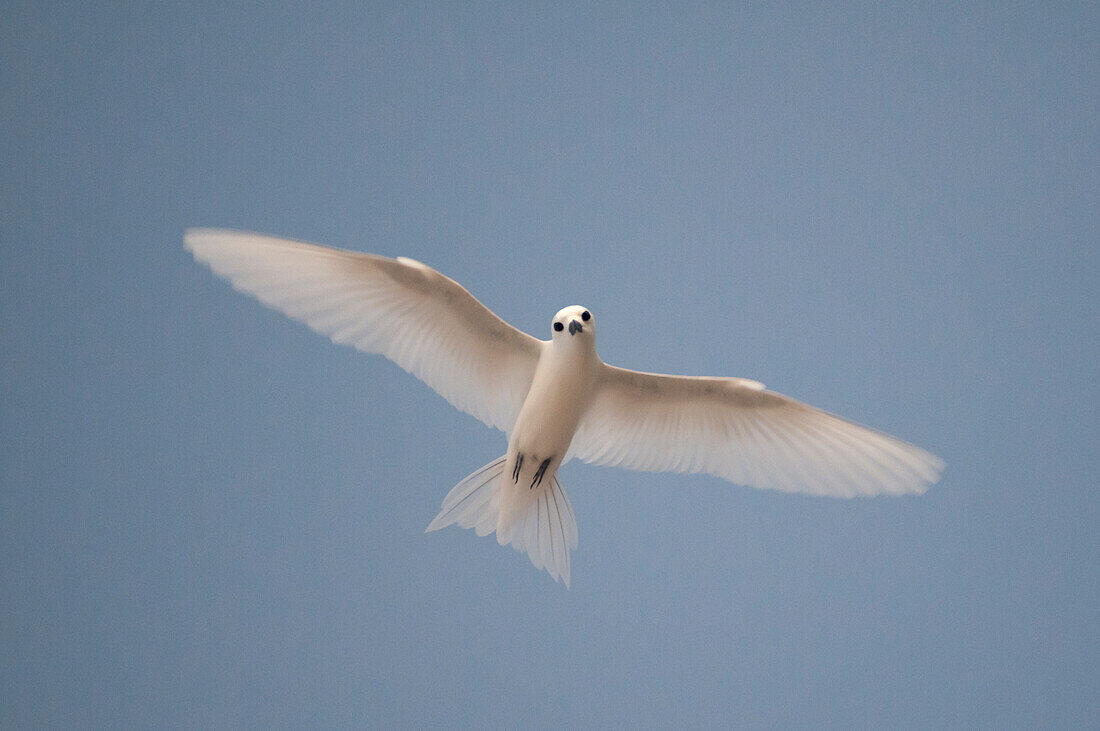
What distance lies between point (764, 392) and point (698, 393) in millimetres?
288

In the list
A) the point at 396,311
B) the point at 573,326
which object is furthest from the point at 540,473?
the point at 396,311

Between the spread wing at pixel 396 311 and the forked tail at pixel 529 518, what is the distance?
30cm

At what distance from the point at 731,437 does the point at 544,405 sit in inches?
38.2

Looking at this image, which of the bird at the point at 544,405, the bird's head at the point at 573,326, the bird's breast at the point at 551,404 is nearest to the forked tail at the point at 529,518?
the bird at the point at 544,405

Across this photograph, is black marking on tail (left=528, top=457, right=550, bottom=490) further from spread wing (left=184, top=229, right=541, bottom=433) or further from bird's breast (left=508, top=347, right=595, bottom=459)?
spread wing (left=184, top=229, right=541, bottom=433)

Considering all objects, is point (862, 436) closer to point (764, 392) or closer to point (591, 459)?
point (764, 392)

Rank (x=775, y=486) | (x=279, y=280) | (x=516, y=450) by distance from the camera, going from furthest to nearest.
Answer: (x=775, y=486) → (x=516, y=450) → (x=279, y=280)

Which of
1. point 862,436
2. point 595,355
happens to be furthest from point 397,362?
point 862,436

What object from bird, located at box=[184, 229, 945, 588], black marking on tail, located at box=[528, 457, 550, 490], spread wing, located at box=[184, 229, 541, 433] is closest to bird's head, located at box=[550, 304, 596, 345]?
bird, located at box=[184, 229, 945, 588]

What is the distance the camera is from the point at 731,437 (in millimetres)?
3947

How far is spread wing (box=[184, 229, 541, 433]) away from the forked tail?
0.99 feet

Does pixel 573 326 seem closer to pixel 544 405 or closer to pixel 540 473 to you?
pixel 544 405

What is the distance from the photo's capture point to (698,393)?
12.7 feet

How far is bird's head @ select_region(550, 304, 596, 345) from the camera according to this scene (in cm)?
343
